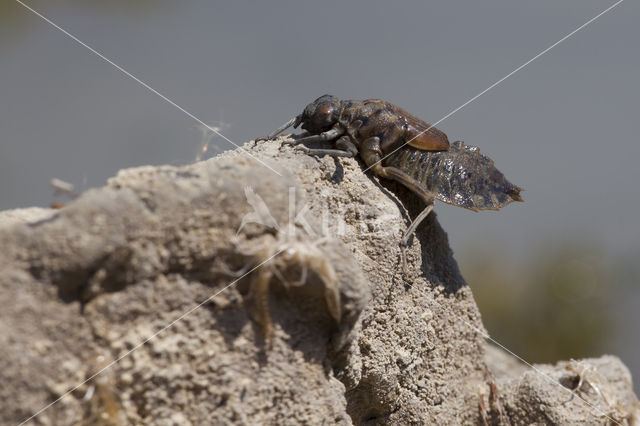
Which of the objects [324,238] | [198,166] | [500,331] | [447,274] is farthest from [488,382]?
[500,331]

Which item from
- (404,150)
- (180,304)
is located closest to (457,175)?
(404,150)

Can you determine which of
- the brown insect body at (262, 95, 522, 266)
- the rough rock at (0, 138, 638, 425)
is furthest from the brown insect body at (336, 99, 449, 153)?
the rough rock at (0, 138, 638, 425)

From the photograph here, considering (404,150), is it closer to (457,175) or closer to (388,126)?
(388,126)

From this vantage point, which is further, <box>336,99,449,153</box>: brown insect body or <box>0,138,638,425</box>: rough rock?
<box>336,99,449,153</box>: brown insect body

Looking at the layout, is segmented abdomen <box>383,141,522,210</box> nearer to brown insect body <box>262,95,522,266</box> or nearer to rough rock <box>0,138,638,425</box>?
brown insect body <box>262,95,522,266</box>

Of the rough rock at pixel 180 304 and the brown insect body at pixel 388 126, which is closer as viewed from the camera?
the rough rock at pixel 180 304

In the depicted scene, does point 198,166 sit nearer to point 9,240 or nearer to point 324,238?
point 324,238

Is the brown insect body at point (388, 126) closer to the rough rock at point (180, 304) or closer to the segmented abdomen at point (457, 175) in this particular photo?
the segmented abdomen at point (457, 175)

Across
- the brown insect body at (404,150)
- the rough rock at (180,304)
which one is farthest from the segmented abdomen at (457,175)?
the rough rock at (180,304)
